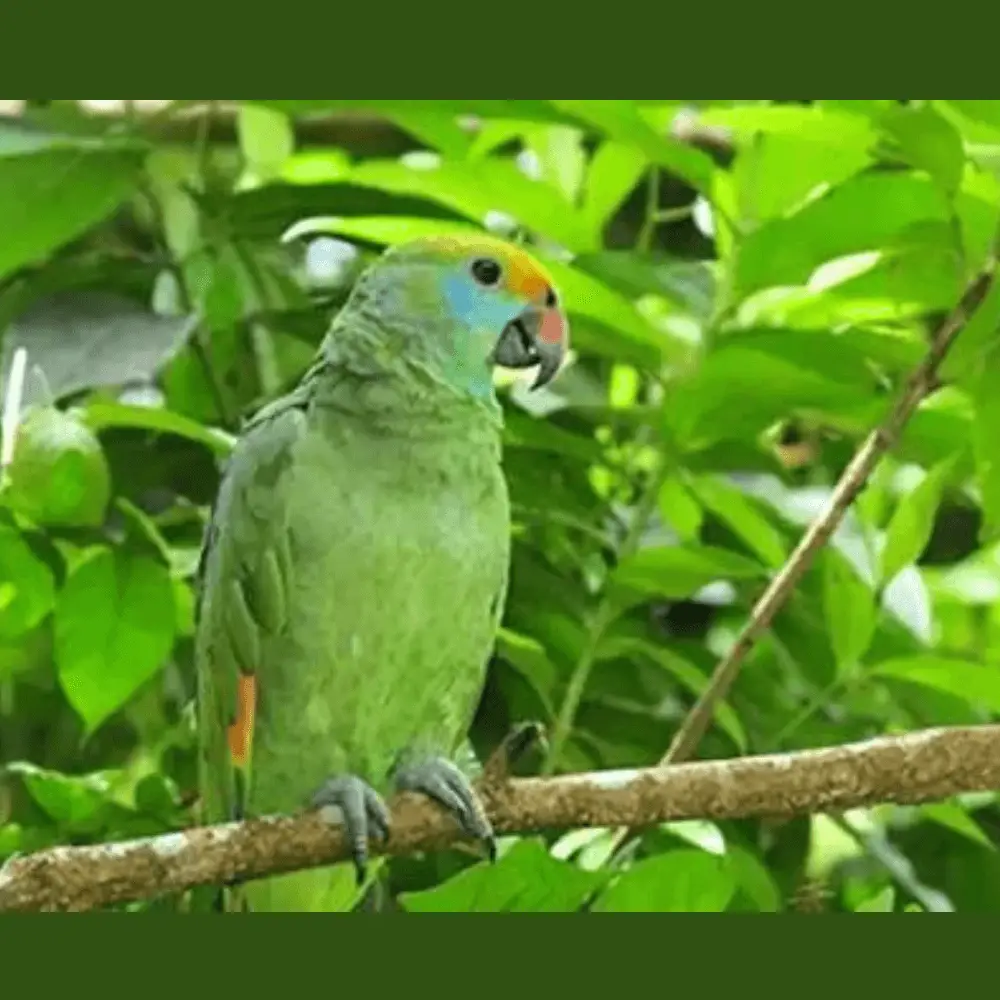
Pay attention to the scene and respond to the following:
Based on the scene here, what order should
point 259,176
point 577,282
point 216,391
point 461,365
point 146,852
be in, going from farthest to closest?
point 259,176
point 216,391
point 577,282
point 461,365
point 146,852

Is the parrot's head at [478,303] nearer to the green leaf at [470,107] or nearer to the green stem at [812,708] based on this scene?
the green leaf at [470,107]

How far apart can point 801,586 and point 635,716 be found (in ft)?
0.41

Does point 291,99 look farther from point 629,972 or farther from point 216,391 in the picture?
point 629,972

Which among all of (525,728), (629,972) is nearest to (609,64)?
(525,728)

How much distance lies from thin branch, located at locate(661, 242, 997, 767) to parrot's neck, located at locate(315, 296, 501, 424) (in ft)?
0.59

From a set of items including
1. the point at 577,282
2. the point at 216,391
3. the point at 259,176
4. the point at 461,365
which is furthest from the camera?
the point at 259,176

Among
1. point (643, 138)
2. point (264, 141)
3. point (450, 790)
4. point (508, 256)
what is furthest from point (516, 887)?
point (264, 141)

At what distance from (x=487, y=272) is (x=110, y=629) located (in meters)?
0.25

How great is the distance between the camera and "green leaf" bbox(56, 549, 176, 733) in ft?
3.14

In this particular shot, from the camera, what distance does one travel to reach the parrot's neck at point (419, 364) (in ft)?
2.92

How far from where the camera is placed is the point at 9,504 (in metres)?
0.97

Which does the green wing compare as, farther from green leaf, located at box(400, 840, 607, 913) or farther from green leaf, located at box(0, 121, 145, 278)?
green leaf, located at box(0, 121, 145, 278)

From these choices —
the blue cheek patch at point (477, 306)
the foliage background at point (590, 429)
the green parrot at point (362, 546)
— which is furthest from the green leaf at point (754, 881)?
the blue cheek patch at point (477, 306)

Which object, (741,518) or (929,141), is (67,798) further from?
(929,141)
